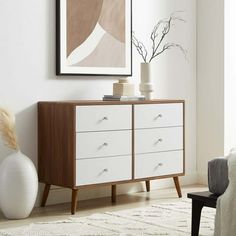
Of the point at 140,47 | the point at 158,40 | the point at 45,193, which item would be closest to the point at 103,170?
the point at 45,193

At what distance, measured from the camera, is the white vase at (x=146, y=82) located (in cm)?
504

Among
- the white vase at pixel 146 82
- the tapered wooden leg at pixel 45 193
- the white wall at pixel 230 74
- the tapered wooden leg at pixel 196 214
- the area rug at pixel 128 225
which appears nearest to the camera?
the tapered wooden leg at pixel 196 214

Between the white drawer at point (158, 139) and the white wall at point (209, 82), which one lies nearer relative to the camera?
the white drawer at point (158, 139)

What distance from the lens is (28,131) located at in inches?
182

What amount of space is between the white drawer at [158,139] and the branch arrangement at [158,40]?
703 millimetres

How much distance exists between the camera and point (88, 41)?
16.2 ft

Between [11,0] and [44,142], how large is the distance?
3.39 ft

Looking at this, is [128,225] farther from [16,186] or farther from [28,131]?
[28,131]

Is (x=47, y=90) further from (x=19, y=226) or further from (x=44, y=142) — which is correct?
(x=19, y=226)

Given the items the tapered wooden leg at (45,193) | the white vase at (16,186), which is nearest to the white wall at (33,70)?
the tapered wooden leg at (45,193)

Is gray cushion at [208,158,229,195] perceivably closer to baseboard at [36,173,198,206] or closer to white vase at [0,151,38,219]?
white vase at [0,151,38,219]

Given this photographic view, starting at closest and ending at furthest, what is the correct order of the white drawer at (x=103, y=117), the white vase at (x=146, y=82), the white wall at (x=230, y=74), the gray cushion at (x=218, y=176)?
the gray cushion at (x=218, y=176) → the white drawer at (x=103, y=117) → the white vase at (x=146, y=82) → the white wall at (x=230, y=74)

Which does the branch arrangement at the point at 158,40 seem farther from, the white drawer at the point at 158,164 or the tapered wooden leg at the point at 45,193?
the tapered wooden leg at the point at 45,193

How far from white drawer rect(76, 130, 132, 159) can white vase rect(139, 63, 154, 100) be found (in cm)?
47
